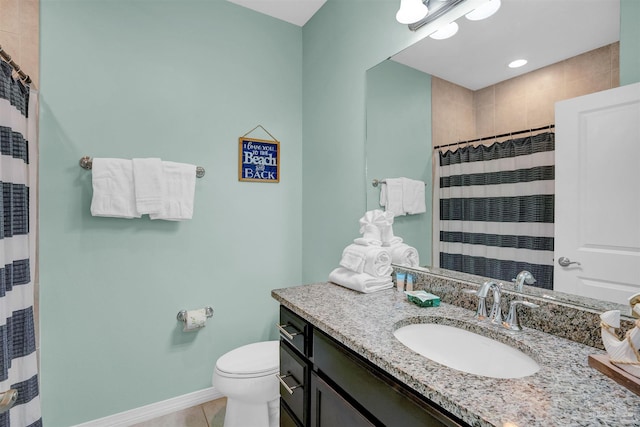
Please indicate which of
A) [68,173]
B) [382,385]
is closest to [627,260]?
[382,385]

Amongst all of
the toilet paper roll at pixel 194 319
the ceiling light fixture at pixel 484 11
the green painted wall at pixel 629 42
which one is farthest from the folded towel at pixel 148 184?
the green painted wall at pixel 629 42

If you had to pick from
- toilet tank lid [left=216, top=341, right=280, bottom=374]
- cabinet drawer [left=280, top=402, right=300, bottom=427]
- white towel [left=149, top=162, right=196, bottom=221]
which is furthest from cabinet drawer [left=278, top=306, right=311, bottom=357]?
white towel [left=149, top=162, right=196, bottom=221]

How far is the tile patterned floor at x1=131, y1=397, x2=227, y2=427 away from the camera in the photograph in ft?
5.92

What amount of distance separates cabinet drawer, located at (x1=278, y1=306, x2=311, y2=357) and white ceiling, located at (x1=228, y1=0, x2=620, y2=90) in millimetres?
1154

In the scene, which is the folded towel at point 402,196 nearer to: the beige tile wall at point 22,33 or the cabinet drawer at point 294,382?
the cabinet drawer at point 294,382

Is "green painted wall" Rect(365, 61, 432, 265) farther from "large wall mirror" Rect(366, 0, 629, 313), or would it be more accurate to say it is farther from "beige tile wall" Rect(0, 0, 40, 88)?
"beige tile wall" Rect(0, 0, 40, 88)

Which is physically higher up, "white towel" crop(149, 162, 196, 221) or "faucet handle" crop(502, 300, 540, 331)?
"white towel" crop(149, 162, 196, 221)

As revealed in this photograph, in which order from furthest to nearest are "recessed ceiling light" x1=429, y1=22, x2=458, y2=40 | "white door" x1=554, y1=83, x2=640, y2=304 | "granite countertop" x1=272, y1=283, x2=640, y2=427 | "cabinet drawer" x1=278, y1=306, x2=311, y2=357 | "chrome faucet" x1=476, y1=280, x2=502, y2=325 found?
1. "recessed ceiling light" x1=429, y1=22, x2=458, y2=40
2. "cabinet drawer" x1=278, y1=306, x2=311, y2=357
3. "chrome faucet" x1=476, y1=280, x2=502, y2=325
4. "white door" x1=554, y1=83, x2=640, y2=304
5. "granite countertop" x1=272, y1=283, x2=640, y2=427

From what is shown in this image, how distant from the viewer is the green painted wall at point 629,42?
2.72ft

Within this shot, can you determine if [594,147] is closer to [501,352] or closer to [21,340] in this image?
[501,352]

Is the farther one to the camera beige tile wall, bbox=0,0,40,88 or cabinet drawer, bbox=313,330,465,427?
beige tile wall, bbox=0,0,40,88

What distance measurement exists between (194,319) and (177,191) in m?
0.78

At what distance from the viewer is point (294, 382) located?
4.07 ft

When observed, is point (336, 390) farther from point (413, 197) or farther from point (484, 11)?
point (484, 11)
